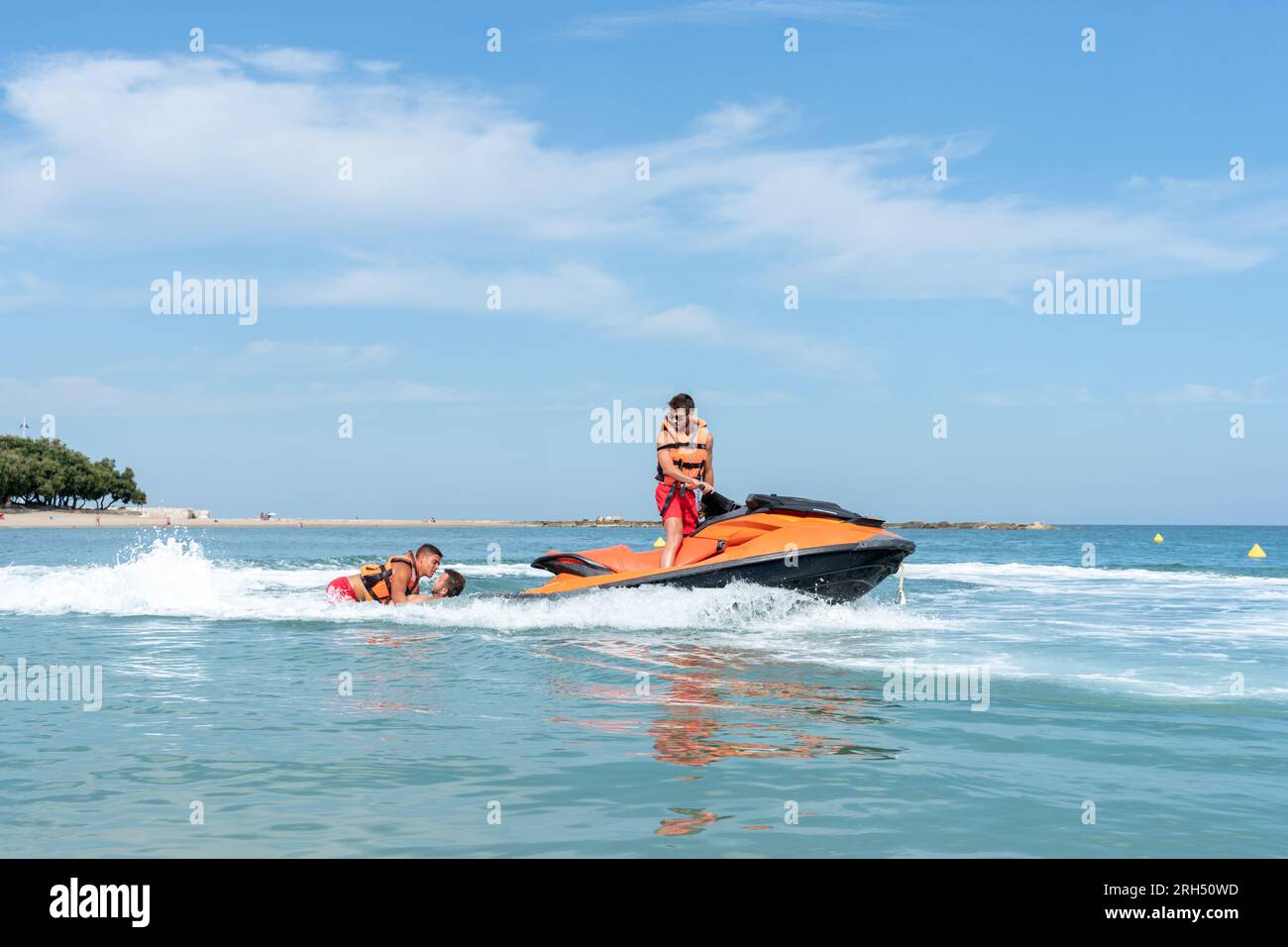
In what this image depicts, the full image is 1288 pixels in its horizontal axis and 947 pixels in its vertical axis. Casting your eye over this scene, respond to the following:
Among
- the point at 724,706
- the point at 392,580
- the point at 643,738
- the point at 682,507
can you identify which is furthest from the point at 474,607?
the point at 643,738

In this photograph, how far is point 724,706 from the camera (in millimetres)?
6422

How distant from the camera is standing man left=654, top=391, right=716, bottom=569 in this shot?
10719 millimetres

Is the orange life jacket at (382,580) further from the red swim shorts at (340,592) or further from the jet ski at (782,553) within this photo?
the jet ski at (782,553)

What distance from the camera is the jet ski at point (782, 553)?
10.7 meters

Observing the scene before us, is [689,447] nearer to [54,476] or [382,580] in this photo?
[382,580]

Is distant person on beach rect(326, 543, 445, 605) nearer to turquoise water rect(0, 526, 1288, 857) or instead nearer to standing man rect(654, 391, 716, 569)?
turquoise water rect(0, 526, 1288, 857)

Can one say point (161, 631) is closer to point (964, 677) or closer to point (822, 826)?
point (964, 677)

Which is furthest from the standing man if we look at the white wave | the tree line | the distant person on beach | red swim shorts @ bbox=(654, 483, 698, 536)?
the tree line

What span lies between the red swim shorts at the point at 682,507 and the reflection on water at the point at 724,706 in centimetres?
235

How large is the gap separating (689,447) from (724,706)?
470 cm

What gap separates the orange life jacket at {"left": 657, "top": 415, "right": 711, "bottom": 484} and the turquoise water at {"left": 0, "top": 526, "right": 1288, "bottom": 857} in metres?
1.27
